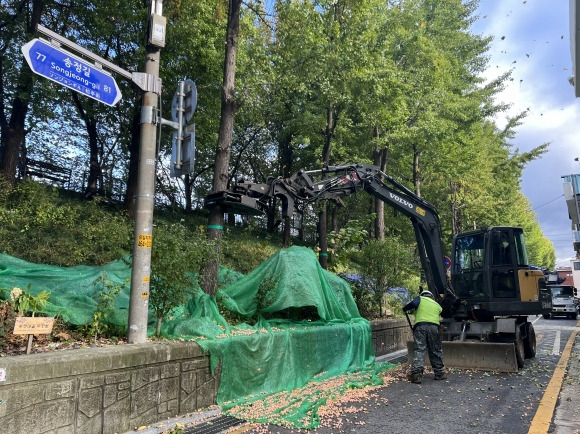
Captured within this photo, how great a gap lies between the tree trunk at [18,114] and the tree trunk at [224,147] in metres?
7.61

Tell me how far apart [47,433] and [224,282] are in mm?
5645

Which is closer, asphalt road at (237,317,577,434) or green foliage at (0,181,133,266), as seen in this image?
asphalt road at (237,317,577,434)

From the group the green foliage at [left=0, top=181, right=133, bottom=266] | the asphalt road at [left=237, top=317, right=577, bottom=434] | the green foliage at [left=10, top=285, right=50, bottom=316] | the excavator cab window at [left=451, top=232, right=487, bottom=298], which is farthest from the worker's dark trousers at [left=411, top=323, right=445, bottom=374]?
the green foliage at [left=10, top=285, right=50, bottom=316]

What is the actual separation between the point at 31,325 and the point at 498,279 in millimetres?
9497

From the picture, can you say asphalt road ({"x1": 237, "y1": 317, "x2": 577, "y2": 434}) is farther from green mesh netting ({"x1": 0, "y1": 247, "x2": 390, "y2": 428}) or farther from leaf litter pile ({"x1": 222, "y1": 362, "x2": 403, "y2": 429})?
green mesh netting ({"x1": 0, "y1": 247, "x2": 390, "y2": 428})

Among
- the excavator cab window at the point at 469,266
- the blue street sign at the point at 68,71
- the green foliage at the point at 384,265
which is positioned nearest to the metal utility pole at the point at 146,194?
the blue street sign at the point at 68,71

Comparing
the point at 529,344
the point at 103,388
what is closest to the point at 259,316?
the point at 103,388

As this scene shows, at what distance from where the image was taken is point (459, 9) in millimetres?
22094

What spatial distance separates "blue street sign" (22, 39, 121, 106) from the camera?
16.2 ft

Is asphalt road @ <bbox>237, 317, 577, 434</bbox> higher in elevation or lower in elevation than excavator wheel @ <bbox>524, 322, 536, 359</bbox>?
lower

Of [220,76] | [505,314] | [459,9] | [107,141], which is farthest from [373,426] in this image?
[107,141]

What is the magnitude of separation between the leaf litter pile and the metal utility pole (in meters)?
1.72

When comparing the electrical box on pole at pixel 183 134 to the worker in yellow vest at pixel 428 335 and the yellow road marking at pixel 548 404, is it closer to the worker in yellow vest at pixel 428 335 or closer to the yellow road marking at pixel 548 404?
the worker in yellow vest at pixel 428 335

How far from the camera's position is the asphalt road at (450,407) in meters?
5.40
